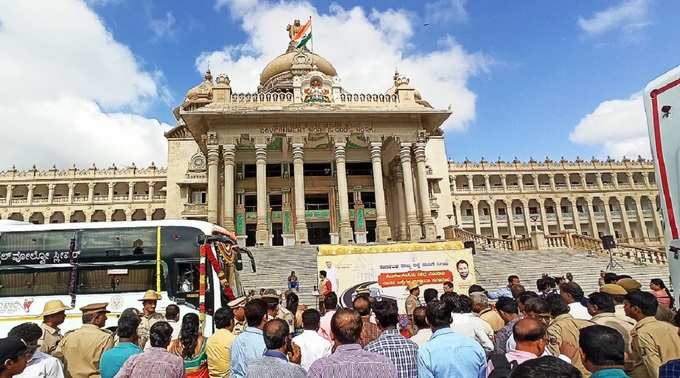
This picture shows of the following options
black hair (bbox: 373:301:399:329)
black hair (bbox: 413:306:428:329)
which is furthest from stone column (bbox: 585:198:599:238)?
black hair (bbox: 373:301:399:329)

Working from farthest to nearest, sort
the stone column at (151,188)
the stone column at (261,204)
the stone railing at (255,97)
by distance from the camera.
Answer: the stone column at (151,188), the stone railing at (255,97), the stone column at (261,204)

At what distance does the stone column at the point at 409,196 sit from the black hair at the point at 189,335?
21.3 m

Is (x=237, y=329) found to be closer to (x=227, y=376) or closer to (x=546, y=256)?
(x=227, y=376)

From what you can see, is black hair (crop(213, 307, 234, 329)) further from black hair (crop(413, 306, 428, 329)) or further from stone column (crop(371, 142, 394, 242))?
stone column (crop(371, 142, 394, 242))

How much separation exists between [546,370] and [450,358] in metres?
1.48

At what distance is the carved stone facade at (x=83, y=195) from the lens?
47.2 m

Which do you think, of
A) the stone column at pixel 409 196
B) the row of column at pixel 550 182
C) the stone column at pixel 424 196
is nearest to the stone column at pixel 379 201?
the stone column at pixel 409 196

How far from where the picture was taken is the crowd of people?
9.03ft

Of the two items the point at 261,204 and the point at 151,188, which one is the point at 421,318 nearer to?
the point at 261,204

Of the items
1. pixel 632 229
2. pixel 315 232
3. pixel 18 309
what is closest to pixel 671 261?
pixel 18 309

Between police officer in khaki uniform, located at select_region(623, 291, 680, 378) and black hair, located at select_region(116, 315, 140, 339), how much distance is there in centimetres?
460

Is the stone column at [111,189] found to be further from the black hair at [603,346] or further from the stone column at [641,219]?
the stone column at [641,219]

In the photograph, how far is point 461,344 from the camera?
3.19 m

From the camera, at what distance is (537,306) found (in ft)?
13.4
